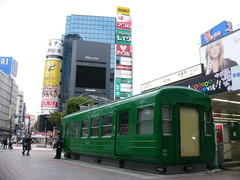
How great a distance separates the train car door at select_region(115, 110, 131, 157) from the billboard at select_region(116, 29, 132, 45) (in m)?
53.0

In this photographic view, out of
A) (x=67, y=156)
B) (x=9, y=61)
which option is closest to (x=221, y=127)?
(x=67, y=156)

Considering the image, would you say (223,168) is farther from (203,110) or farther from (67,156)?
(67,156)

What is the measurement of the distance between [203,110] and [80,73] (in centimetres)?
6192

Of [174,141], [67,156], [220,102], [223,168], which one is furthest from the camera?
[67,156]

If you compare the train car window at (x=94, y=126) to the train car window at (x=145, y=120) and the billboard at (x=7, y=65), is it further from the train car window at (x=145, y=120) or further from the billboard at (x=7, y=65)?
the billboard at (x=7, y=65)

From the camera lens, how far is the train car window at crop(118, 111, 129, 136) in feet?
31.1

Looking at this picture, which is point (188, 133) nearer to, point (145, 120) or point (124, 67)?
point (145, 120)

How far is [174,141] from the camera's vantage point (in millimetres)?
7980

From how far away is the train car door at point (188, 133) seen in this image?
8.14m

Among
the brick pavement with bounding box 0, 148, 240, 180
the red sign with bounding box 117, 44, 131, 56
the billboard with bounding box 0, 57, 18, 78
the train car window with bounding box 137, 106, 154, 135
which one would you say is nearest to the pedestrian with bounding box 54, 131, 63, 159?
the brick pavement with bounding box 0, 148, 240, 180

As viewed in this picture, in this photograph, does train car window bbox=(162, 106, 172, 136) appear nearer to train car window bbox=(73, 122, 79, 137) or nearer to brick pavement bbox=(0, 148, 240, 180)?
brick pavement bbox=(0, 148, 240, 180)

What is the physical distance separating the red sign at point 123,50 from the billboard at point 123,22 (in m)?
5.64

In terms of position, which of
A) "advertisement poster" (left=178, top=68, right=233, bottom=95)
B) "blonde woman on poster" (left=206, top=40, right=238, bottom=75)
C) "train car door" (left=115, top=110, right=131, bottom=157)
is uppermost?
"blonde woman on poster" (left=206, top=40, right=238, bottom=75)

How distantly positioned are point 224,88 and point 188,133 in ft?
14.2
